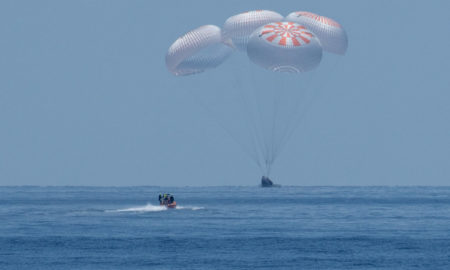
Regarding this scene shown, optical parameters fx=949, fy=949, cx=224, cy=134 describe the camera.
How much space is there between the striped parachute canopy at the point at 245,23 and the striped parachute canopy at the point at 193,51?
4.33ft

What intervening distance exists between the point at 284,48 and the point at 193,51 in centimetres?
718

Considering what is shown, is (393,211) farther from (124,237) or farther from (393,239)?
(124,237)

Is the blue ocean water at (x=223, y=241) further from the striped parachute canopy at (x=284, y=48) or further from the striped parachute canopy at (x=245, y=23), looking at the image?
the striped parachute canopy at (x=245, y=23)

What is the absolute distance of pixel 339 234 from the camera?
49.8m

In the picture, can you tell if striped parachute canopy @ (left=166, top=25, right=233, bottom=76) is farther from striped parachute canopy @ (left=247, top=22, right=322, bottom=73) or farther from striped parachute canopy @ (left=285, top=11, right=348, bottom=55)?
striped parachute canopy @ (left=285, top=11, right=348, bottom=55)

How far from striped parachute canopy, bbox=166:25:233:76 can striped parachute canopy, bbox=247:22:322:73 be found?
4.44 metres

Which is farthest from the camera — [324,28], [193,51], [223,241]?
[193,51]

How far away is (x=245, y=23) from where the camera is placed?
6006 cm

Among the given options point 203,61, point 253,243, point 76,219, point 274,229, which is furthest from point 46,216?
point 253,243

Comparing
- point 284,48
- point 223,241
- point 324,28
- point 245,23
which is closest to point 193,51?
point 245,23

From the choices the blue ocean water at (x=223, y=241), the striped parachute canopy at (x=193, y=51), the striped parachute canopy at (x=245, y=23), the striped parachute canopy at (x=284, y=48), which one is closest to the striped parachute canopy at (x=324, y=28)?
the striped parachute canopy at (x=245, y=23)

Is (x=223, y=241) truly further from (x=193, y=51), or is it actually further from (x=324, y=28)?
(x=324, y=28)

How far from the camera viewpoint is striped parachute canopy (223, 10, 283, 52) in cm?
6000

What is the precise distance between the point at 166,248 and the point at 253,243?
4.39 metres
